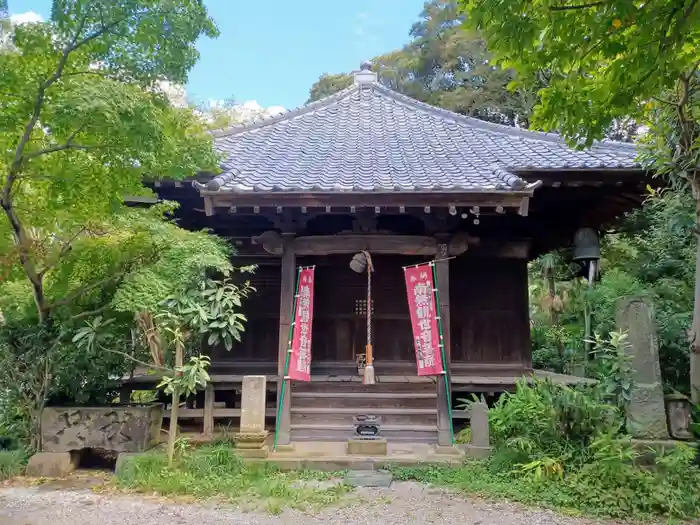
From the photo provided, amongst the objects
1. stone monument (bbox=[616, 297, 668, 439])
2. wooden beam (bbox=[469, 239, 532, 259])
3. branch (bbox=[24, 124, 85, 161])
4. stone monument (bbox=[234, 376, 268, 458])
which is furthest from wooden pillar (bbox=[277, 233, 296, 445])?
stone monument (bbox=[616, 297, 668, 439])

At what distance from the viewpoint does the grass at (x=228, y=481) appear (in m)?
4.95

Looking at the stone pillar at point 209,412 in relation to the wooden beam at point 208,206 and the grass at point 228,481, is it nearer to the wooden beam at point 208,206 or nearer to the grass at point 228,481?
the grass at point 228,481

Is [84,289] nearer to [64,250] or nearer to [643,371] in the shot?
[64,250]

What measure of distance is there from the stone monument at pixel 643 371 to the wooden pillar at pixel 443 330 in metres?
2.13

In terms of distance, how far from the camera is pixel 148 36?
15.9 ft

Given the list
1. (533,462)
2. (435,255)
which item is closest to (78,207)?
(435,255)

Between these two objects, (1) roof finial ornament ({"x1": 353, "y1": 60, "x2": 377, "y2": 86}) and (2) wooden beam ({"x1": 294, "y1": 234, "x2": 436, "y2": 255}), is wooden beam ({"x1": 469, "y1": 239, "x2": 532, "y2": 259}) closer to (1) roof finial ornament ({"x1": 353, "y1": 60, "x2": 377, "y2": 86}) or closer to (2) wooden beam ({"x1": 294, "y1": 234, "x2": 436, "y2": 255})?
(2) wooden beam ({"x1": 294, "y1": 234, "x2": 436, "y2": 255})

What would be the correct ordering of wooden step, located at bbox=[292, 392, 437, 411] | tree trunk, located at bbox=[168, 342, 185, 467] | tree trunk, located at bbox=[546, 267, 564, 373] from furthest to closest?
tree trunk, located at bbox=[546, 267, 564, 373]
wooden step, located at bbox=[292, 392, 437, 411]
tree trunk, located at bbox=[168, 342, 185, 467]

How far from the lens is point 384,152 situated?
888 cm

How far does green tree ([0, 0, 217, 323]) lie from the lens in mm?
4668

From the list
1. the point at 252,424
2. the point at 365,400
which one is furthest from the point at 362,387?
the point at 252,424

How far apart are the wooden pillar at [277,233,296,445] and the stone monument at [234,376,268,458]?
531 millimetres

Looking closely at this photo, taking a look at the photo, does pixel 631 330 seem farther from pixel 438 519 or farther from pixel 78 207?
pixel 78 207

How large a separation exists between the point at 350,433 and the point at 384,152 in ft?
15.9
